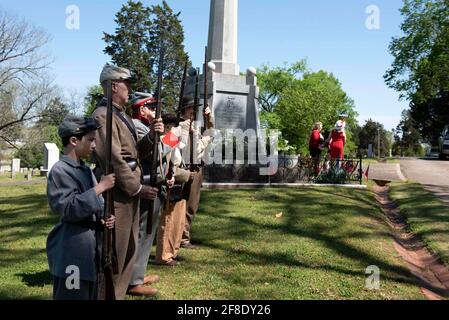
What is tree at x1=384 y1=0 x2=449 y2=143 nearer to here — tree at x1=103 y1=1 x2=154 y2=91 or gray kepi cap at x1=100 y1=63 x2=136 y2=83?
tree at x1=103 y1=1 x2=154 y2=91

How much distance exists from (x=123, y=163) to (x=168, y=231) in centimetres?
239

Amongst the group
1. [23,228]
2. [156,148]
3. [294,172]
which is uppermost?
[156,148]

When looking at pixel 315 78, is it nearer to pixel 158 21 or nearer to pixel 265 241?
pixel 158 21

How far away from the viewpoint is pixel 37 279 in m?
5.61

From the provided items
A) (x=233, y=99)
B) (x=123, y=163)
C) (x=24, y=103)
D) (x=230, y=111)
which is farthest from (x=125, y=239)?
(x=24, y=103)

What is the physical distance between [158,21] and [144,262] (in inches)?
1951

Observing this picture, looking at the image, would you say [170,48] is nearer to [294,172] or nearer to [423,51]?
[423,51]

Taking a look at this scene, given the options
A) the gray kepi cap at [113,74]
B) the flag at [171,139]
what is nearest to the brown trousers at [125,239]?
the gray kepi cap at [113,74]

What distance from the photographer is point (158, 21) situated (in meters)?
51.2

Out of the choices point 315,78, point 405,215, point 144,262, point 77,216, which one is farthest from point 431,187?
point 315,78

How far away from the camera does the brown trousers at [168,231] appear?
247 inches

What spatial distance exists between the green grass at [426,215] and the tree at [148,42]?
33986 millimetres

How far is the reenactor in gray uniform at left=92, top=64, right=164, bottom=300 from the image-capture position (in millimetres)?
4156

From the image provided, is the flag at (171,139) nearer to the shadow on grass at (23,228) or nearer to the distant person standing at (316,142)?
the shadow on grass at (23,228)
